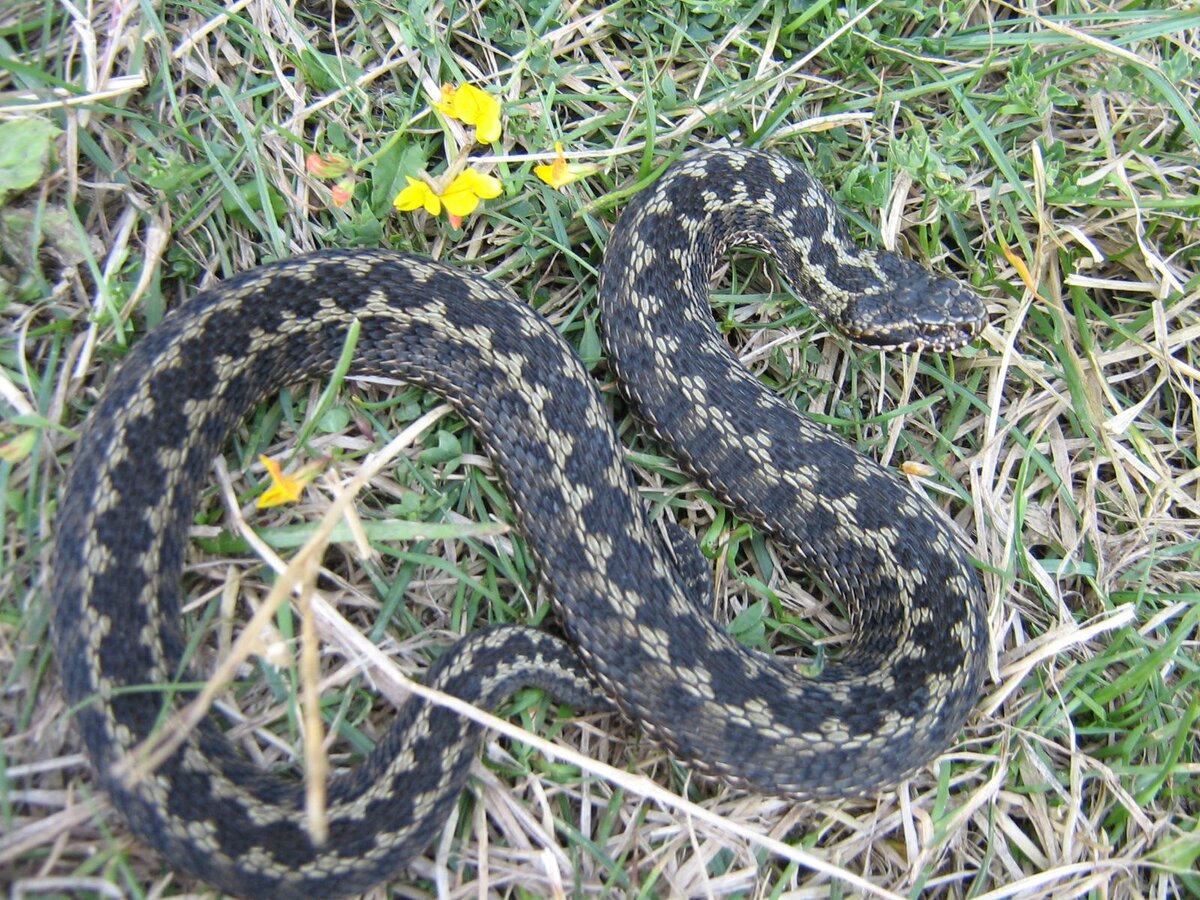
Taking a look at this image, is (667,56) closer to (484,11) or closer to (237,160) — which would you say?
(484,11)

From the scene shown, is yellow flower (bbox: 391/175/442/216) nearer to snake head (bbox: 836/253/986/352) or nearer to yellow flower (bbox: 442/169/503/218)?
yellow flower (bbox: 442/169/503/218)

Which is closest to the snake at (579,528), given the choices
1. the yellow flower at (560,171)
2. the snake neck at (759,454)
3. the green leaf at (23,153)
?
the snake neck at (759,454)

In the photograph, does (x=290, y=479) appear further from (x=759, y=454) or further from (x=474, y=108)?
(x=759, y=454)

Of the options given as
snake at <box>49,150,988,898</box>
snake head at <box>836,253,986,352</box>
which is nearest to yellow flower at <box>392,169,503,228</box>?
snake at <box>49,150,988,898</box>

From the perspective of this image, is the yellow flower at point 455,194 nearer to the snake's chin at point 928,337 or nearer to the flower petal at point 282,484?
the flower petal at point 282,484

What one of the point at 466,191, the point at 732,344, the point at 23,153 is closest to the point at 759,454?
the point at 732,344

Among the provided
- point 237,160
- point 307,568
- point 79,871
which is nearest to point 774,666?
point 307,568
